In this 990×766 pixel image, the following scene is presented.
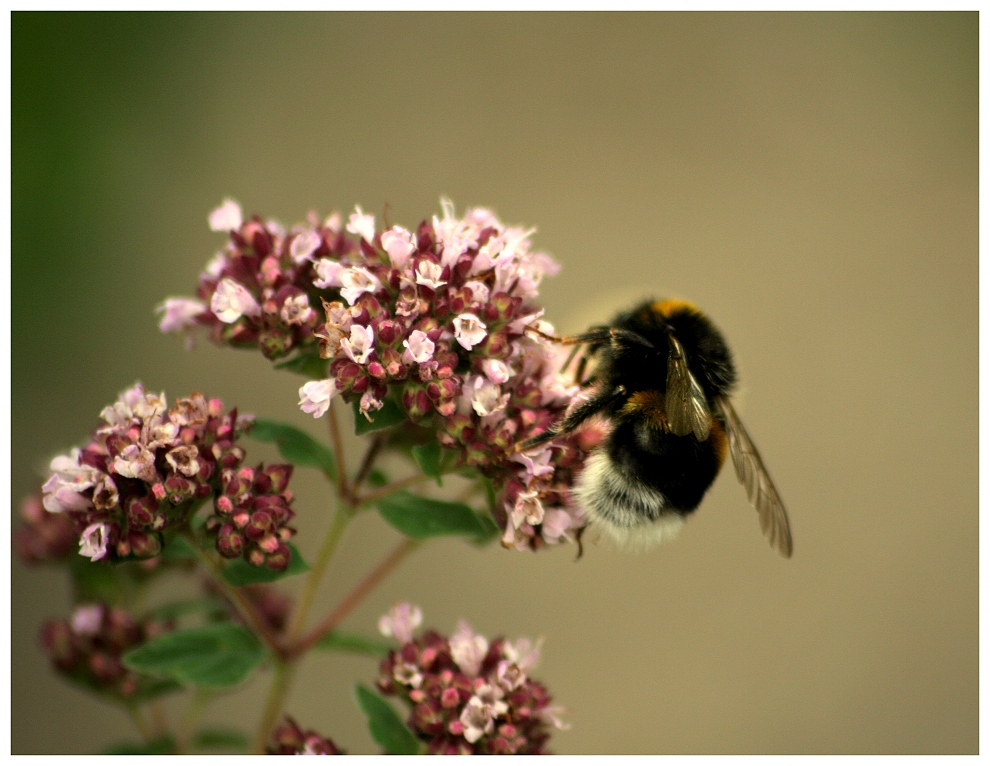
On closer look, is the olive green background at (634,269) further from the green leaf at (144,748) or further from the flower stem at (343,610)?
the flower stem at (343,610)

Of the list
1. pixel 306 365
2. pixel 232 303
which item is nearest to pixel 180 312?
pixel 232 303

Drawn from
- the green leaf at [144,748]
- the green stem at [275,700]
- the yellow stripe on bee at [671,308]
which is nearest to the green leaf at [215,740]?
the green leaf at [144,748]

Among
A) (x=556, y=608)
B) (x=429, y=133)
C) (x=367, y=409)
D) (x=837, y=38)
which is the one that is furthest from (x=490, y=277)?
(x=837, y=38)

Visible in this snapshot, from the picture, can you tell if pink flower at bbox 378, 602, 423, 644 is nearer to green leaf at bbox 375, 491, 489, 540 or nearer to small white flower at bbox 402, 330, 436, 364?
green leaf at bbox 375, 491, 489, 540

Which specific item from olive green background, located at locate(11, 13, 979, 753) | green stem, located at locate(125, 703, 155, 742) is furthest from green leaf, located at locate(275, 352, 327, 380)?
olive green background, located at locate(11, 13, 979, 753)

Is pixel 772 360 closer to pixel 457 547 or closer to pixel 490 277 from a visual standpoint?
pixel 457 547

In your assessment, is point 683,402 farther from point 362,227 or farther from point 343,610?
point 343,610
